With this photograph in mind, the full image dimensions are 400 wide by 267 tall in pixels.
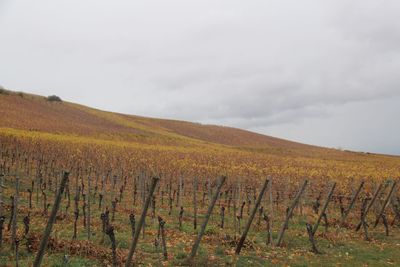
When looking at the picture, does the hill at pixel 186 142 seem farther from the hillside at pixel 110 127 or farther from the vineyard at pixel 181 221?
the vineyard at pixel 181 221

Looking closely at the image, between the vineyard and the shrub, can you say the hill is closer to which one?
the shrub

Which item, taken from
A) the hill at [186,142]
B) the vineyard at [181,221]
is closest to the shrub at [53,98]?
the hill at [186,142]

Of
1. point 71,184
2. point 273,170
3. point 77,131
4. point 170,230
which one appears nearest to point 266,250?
point 170,230

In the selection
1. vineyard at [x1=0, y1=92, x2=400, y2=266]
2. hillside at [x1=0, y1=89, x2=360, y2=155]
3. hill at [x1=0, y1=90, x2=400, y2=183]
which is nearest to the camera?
vineyard at [x1=0, y1=92, x2=400, y2=266]

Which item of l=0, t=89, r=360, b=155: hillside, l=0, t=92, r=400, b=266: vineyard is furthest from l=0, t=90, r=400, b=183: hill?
l=0, t=92, r=400, b=266: vineyard

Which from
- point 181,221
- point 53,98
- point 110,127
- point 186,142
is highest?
point 53,98

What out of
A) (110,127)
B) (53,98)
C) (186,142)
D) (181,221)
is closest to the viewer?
(181,221)

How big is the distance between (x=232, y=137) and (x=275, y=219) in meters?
69.8

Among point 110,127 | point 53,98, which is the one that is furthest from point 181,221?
point 53,98

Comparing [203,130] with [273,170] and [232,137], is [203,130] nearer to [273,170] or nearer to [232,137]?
[232,137]

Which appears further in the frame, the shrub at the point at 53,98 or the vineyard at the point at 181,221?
the shrub at the point at 53,98

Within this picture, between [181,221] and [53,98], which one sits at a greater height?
[53,98]

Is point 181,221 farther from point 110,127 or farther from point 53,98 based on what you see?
point 53,98

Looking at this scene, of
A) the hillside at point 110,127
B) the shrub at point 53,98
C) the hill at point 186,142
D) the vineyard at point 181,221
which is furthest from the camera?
Result: the shrub at point 53,98
